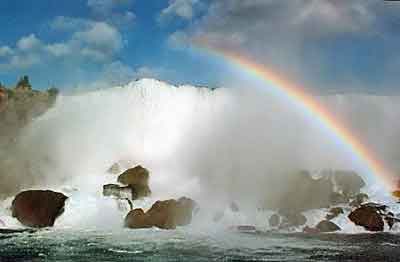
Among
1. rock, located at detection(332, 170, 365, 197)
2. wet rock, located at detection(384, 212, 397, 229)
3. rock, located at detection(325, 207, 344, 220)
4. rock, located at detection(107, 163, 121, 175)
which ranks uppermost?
rock, located at detection(107, 163, 121, 175)

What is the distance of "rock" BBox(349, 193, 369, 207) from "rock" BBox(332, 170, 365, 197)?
0.77 metres

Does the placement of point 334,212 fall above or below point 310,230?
above

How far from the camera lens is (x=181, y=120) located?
50344mm

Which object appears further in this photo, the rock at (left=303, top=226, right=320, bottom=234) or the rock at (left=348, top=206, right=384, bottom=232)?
the rock at (left=348, top=206, right=384, bottom=232)

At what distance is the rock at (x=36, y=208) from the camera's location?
115 ft

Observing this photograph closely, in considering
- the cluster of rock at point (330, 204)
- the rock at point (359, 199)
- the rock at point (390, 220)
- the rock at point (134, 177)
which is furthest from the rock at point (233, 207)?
the rock at point (390, 220)

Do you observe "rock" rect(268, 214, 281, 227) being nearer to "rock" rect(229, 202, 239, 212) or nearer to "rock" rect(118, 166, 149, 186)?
"rock" rect(229, 202, 239, 212)

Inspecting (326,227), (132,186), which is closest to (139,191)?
(132,186)

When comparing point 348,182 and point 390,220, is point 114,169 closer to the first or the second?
point 348,182

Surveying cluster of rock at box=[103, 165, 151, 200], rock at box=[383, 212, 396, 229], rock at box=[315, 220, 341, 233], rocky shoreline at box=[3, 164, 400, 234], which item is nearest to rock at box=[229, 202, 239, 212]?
rocky shoreline at box=[3, 164, 400, 234]

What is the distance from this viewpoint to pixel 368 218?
1425 inches

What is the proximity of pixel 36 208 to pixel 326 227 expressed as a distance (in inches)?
661

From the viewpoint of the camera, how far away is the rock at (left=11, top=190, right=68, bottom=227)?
3519 cm

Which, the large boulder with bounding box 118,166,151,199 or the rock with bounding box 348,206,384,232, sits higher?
the large boulder with bounding box 118,166,151,199
